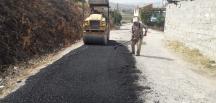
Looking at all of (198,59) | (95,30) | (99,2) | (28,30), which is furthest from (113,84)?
(99,2)

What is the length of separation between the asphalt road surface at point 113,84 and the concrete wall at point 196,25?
148 inches

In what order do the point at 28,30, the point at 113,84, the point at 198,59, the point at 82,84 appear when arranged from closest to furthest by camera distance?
the point at 82,84 → the point at 113,84 → the point at 28,30 → the point at 198,59

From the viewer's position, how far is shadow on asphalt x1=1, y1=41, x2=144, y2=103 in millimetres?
8992

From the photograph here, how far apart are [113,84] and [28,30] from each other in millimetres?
8076

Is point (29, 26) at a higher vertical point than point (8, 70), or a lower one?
higher

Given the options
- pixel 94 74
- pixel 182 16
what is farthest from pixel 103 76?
pixel 182 16

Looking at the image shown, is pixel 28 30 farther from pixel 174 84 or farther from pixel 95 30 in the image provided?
pixel 174 84

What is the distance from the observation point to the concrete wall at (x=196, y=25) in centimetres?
1836

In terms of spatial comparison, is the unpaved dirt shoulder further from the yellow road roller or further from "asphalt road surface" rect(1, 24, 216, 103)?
the yellow road roller

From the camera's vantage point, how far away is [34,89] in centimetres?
977

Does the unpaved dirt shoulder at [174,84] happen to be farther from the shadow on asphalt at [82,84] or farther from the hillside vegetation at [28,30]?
the hillside vegetation at [28,30]

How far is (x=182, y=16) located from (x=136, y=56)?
32.4 feet

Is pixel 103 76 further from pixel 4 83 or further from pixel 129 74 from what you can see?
pixel 4 83

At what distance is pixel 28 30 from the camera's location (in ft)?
58.0
